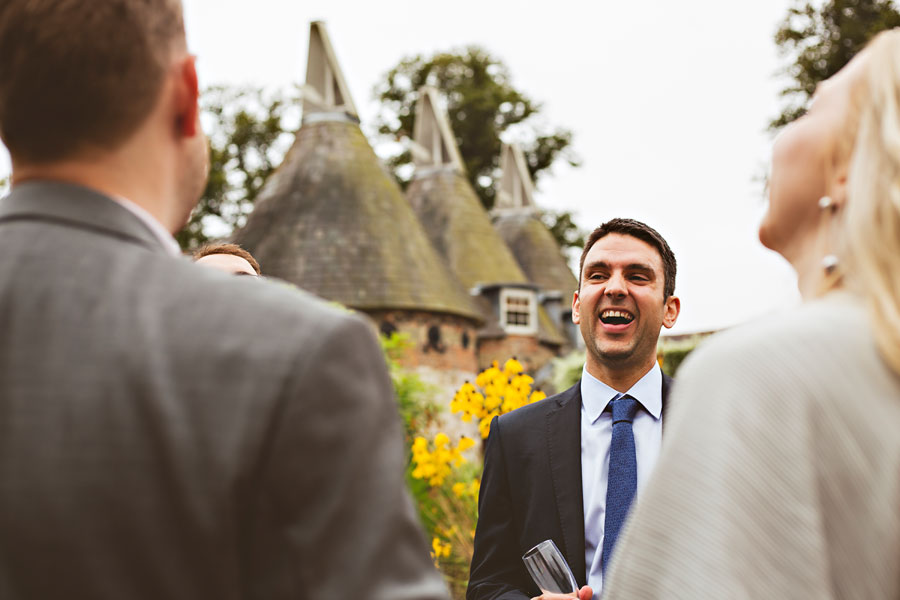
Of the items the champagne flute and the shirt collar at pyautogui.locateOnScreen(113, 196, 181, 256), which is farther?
the champagne flute

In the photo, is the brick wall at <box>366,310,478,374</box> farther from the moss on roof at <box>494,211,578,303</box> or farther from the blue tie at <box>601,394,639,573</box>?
the blue tie at <box>601,394,639,573</box>

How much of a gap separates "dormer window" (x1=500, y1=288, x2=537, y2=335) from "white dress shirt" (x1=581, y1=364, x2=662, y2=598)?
991 inches

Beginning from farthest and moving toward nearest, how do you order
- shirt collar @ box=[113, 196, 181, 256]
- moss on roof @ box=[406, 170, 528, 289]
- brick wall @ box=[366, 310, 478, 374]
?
moss on roof @ box=[406, 170, 528, 289], brick wall @ box=[366, 310, 478, 374], shirt collar @ box=[113, 196, 181, 256]

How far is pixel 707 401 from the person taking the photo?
4.95 ft

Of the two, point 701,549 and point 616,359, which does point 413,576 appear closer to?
point 701,549

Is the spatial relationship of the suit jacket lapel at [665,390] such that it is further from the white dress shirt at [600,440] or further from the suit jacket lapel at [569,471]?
the suit jacket lapel at [569,471]

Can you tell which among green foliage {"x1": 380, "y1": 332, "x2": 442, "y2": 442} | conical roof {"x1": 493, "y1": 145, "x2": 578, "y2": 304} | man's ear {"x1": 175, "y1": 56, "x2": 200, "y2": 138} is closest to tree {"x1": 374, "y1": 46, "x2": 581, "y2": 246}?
conical roof {"x1": 493, "y1": 145, "x2": 578, "y2": 304}

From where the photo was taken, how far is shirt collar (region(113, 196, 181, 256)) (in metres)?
1.63

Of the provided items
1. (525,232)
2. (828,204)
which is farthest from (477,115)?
(828,204)

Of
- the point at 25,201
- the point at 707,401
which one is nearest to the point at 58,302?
the point at 25,201

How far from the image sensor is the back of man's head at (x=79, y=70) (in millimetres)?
1543

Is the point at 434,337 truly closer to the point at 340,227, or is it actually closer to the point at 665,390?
the point at 340,227

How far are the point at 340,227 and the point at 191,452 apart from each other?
24076 millimetres

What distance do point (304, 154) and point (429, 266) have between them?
4728 millimetres
